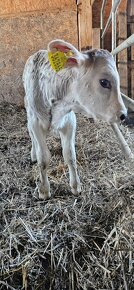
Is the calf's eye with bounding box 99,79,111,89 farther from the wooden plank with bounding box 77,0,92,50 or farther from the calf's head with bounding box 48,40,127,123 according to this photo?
the wooden plank with bounding box 77,0,92,50

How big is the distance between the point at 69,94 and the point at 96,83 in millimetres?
283

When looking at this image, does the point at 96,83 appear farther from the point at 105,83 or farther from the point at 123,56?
the point at 123,56

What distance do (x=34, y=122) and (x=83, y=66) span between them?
25.2 inches

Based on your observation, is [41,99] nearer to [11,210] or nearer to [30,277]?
[11,210]

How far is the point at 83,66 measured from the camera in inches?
85.7

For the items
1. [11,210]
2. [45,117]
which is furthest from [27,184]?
[45,117]

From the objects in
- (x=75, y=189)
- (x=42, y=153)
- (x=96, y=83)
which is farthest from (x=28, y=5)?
(x=75, y=189)

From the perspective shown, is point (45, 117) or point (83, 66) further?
point (45, 117)

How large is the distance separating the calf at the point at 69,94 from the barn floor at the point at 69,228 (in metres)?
0.23

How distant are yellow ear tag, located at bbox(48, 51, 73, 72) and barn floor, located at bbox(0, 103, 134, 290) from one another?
3.38 ft

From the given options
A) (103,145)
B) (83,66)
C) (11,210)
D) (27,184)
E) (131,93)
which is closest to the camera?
(83,66)

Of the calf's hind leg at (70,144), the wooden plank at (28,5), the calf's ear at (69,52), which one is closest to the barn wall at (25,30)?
the wooden plank at (28,5)

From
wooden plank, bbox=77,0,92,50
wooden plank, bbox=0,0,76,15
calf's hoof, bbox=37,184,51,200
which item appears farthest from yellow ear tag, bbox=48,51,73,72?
wooden plank, bbox=0,0,76,15

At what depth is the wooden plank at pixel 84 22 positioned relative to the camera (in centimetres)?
464
